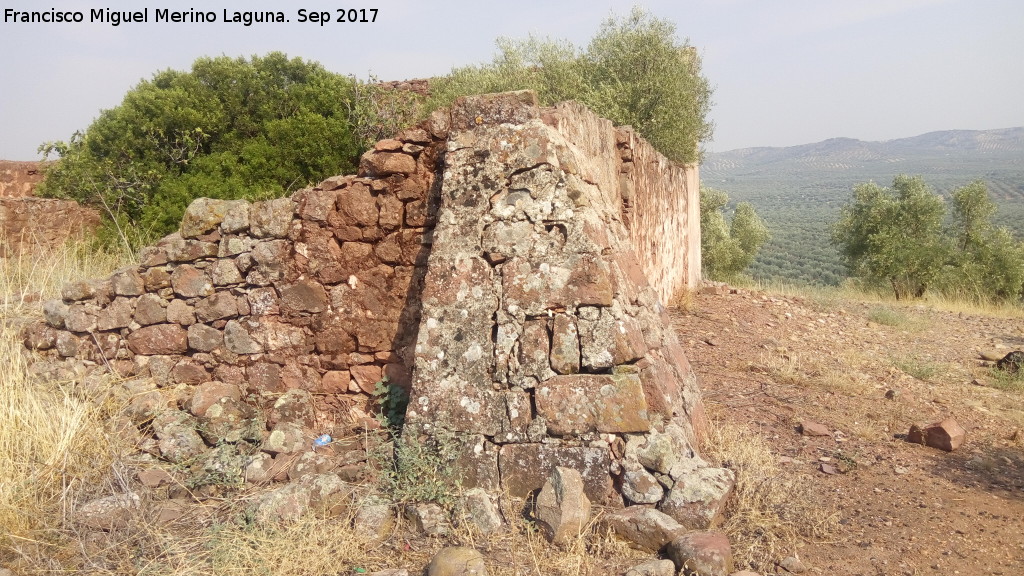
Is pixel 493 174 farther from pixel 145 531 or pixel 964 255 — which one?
pixel 964 255

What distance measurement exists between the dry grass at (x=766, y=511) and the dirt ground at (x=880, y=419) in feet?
0.22

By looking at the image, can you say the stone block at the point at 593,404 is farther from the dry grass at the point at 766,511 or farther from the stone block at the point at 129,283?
the stone block at the point at 129,283

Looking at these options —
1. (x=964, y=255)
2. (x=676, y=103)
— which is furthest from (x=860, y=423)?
(x=964, y=255)

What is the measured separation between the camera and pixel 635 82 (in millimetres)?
10508

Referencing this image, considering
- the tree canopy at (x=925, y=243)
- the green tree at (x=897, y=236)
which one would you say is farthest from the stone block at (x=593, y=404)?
the green tree at (x=897, y=236)

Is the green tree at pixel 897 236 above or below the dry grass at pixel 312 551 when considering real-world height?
above

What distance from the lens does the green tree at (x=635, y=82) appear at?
396 inches

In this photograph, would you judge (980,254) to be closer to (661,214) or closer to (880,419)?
(661,214)

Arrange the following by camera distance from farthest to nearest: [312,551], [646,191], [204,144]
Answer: [204,144] → [646,191] → [312,551]

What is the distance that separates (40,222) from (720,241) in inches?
601

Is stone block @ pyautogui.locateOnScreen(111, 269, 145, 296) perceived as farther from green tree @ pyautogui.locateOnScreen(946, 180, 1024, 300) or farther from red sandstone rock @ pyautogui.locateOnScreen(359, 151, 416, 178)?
green tree @ pyautogui.locateOnScreen(946, 180, 1024, 300)

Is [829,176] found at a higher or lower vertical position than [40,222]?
higher

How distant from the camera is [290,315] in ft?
14.0

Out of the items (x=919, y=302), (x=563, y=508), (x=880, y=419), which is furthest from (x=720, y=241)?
(x=563, y=508)
